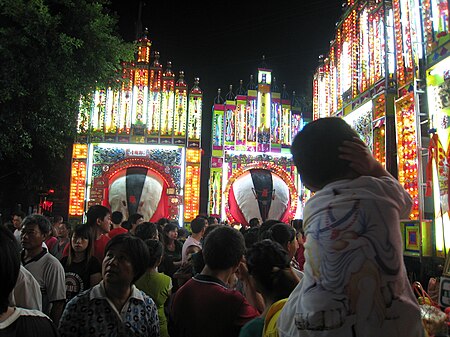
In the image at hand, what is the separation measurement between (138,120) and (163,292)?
47.0 ft

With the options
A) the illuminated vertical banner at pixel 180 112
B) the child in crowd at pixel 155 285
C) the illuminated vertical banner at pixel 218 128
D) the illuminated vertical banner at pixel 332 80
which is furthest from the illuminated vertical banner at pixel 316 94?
the child in crowd at pixel 155 285

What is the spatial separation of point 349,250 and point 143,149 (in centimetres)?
1647

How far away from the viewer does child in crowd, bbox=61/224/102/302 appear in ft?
13.4

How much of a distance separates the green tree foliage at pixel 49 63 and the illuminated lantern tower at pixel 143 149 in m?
4.36

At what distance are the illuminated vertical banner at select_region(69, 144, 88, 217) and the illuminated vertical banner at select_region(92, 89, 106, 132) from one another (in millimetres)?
899

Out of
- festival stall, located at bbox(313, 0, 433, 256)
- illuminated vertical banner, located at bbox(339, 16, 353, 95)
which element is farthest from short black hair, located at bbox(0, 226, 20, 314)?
illuminated vertical banner, located at bbox(339, 16, 353, 95)

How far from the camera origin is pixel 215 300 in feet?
8.86

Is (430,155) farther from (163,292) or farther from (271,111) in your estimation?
(271,111)

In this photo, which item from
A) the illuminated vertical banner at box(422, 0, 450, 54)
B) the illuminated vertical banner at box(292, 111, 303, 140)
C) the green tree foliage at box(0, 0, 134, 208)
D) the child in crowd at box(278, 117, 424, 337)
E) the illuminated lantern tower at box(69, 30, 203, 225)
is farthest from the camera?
the illuminated vertical banner at box(292, 111, 303, 140)

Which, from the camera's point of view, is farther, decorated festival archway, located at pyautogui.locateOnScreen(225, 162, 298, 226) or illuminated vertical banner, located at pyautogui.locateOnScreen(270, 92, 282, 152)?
illuminated vertical banner, located at pyautogui.locateOnScreen(270, 92, 282, 152)

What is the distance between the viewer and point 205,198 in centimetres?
1872

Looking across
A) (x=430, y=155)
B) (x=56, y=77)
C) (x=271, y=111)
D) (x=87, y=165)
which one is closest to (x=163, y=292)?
(x=430, y=155)

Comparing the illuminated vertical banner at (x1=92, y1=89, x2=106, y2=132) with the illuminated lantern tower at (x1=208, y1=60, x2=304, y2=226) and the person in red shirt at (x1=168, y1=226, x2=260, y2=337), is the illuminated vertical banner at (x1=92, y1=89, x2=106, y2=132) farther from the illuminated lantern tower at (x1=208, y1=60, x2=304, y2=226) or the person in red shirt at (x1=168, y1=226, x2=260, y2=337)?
the person in red shirt at (x1=168, y1=226, x2=260, y2=337)

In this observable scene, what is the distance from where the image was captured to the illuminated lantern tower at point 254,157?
691 inches
